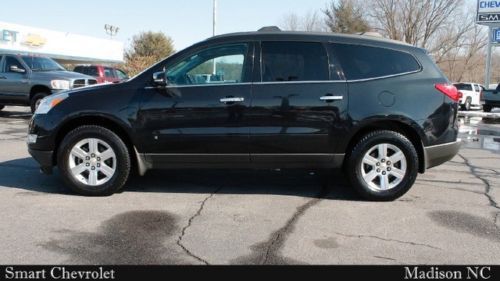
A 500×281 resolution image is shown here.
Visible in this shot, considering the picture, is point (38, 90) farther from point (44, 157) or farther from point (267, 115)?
point (267, 115)

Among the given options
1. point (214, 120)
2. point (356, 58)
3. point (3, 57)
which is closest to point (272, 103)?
point (214, 120)

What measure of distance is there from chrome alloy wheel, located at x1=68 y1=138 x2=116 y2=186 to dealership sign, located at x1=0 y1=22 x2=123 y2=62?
102ft

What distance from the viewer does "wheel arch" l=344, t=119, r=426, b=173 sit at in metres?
5.60

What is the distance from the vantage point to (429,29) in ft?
157

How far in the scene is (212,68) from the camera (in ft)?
18.8

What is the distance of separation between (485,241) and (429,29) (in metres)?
47.1

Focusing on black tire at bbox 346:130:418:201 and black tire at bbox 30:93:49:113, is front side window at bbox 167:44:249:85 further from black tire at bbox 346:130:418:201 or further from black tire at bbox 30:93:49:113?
black tire at bbox 30:93:49:113

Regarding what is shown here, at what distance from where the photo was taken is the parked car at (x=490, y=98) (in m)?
24.9

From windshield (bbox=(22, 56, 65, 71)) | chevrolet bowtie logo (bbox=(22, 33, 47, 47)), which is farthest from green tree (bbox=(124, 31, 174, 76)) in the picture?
windshield (bbox=(22, 56, 65, 71))

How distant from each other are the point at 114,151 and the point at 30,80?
9712 millimetres

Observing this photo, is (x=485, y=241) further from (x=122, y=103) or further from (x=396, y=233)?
(x=122, y=103)

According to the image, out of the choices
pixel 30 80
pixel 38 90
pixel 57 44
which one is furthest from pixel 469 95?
pixel 57 44

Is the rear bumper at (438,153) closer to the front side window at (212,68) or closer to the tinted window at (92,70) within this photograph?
the front side window at (212,68)

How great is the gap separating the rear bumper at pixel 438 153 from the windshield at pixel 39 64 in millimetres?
12091
